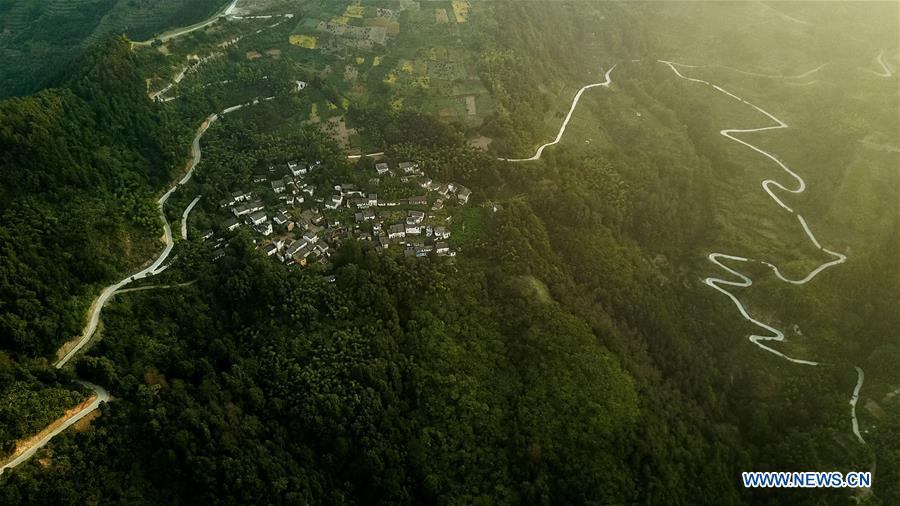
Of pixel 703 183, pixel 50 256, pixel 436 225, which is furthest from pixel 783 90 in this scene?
pixel 50 256

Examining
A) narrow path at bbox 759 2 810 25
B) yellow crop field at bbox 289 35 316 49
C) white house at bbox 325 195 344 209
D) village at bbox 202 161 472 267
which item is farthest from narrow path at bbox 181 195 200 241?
narrow path at bbox 759 2 810 25

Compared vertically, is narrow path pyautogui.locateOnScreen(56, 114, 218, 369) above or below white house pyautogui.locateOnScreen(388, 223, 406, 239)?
above

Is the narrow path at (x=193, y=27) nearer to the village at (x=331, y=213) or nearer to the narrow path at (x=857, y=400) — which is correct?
the village at (x=331, y=213)

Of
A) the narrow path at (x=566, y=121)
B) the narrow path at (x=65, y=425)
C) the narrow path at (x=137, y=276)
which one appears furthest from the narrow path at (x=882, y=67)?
the narrow path at (x=65, y=425)

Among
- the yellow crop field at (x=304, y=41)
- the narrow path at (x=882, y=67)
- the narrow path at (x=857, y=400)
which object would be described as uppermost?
the yellow crop field at (x=304, y=41)

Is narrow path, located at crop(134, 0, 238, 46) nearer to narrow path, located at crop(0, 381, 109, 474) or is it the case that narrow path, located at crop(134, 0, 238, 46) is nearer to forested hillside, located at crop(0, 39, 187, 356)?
forested hillside, located at crop(0, 39, 187, 356)

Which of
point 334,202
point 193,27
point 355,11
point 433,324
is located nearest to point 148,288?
point 334,202

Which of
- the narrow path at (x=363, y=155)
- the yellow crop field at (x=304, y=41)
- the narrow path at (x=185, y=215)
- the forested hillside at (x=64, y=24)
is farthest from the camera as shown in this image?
the forested hillside at (x=64, y=24)
